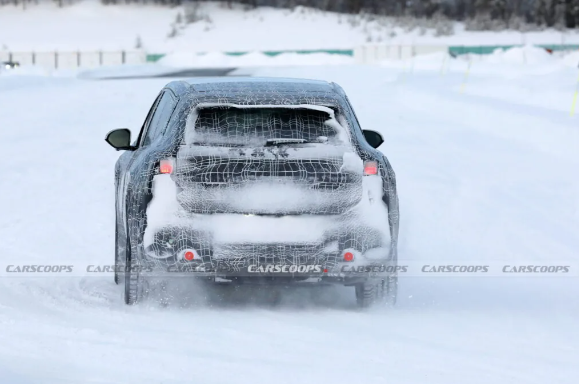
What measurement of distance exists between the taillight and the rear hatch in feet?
0.15

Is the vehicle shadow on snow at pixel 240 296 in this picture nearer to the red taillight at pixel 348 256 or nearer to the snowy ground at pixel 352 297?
the snowy ground at pixel 352 297

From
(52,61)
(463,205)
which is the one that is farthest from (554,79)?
(52,61)

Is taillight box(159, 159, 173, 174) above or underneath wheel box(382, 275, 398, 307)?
above

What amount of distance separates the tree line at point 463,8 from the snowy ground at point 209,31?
2789mm

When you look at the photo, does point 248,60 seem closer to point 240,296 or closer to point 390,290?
point 240,296

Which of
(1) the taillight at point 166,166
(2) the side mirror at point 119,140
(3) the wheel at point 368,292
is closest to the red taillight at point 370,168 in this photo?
(3) the wheel at point 368,292

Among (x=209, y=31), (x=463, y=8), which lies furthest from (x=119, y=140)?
(x=463, y=8)

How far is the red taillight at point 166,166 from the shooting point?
699 cm

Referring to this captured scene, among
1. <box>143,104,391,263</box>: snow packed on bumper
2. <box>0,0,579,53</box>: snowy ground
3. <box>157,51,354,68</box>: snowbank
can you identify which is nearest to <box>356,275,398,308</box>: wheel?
<box>143,104,391,263</box>: snow packed on bumper

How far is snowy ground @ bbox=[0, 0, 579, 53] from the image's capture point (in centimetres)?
9500

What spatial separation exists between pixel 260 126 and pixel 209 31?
9477cm

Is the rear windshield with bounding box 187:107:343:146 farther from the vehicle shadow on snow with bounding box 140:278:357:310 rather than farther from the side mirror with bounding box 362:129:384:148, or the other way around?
the side mirror with bounding box 362:129:384:148

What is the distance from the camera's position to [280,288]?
8.49m

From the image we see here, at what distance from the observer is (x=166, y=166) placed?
23.0ft
